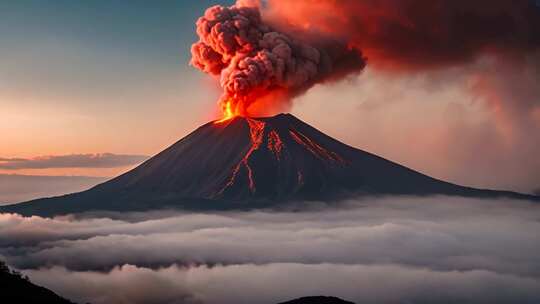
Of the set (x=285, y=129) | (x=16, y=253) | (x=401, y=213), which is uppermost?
(x=285, y=129)

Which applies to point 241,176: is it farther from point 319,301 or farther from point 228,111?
point 319,301

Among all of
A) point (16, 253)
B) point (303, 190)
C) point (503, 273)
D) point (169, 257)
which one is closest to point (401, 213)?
point (303, 190)

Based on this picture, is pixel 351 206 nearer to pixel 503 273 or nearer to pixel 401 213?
pixel 401 213

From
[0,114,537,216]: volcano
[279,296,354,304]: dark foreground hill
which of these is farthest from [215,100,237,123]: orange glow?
[279,296,354,304]: dark foreground hill

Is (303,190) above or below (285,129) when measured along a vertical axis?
below

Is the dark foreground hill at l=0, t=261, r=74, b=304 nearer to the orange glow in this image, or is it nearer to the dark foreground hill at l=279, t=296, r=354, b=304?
the dark foreground hill at l=279, t=296, r=354, b=304

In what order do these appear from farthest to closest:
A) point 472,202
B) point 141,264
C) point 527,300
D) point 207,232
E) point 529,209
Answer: point 529,209, point 472,202, point 207,232, point 141,264, point 527,300

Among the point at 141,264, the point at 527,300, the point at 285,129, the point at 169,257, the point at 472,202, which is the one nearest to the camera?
the point at 527,300

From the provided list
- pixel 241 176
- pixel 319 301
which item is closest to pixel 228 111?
pixel 241 176
